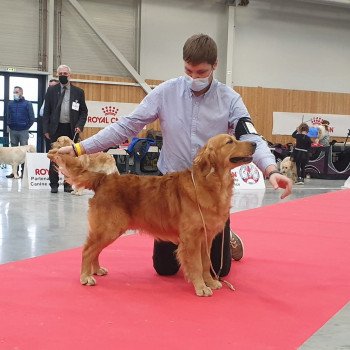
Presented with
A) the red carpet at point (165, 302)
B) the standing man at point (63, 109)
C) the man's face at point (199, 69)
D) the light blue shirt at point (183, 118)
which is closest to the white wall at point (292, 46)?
the standing man at point (63, 109)

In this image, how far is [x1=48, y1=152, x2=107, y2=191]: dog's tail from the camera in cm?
273

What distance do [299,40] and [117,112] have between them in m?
6.70

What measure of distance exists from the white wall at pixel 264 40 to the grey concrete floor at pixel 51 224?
7.75 metres

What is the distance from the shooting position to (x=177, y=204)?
107 inches

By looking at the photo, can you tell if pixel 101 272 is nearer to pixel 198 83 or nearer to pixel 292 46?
pixel 198 83

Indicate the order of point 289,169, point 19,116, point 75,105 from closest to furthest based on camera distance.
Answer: point 75,105 → point 19,116 → point 289,169

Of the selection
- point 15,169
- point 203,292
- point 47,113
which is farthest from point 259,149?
point 15,169

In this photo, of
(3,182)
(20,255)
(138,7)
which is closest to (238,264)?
(20,255)

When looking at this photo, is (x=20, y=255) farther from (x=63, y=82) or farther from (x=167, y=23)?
(x=167, y=23)

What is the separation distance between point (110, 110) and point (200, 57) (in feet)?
38.3

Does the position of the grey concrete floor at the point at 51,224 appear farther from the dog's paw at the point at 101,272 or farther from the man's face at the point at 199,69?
the man's face at the point at 199,69

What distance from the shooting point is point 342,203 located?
711cm

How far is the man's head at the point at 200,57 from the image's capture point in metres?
2.72

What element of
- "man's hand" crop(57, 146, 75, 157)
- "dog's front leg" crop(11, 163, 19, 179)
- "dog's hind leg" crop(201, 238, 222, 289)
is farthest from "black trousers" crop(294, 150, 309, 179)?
"man's hand" crop(57, 146, 75, 157)
